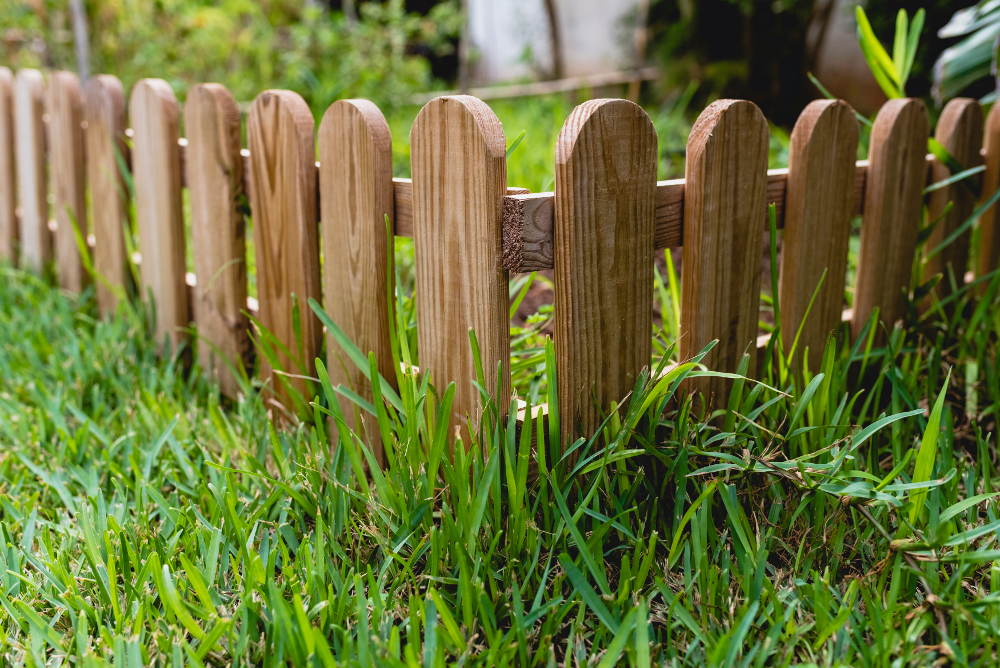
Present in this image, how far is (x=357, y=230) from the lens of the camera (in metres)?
1.48

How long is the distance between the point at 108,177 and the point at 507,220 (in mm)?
1713

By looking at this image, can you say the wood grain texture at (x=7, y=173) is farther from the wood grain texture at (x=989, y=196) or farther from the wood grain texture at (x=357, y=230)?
the wood grain texture at (x=989, y=196)

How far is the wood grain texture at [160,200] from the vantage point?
2080mm

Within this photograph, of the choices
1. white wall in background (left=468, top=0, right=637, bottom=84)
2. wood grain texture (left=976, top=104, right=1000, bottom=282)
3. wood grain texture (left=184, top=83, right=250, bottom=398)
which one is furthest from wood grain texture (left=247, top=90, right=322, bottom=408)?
white wall in background (left=468, top=0, right=637, bottom=84)

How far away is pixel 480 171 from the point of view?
118cm

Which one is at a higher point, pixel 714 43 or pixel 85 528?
pixel 714 43

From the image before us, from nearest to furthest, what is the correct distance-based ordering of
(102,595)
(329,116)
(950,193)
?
1. (102,595)
2. (329,116)
3. (950,193)

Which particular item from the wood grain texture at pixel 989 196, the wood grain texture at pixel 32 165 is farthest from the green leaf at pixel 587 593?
the wood grain texture at pixel 32 165

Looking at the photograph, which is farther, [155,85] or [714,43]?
[714,43]

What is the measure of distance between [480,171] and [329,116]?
0.47 meters

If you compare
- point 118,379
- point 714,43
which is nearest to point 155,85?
point 118,379

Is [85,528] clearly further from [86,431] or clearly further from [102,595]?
[86,431]

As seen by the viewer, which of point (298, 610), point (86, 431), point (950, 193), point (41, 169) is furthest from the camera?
point (41, 169)

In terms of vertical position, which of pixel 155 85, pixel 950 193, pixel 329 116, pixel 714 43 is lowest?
pixel 950 193
